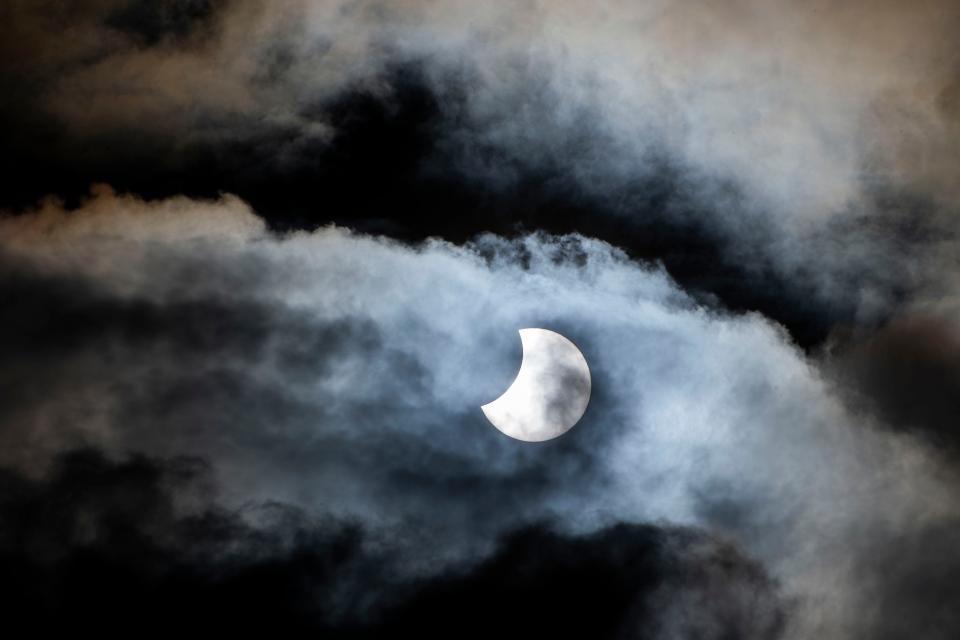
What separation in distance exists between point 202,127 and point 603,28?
5.45 m

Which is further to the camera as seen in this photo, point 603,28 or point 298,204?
point 603,28

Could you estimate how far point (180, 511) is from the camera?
780 cm

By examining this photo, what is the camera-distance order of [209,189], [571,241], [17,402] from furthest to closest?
[571,241], [209,189], [17,402]

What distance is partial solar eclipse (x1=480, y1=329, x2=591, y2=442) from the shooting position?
28.7 feet

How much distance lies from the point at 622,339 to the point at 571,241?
1592 millimetres

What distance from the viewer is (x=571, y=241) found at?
8.64 m

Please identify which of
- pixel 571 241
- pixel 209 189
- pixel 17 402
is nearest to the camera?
pixel 17 402

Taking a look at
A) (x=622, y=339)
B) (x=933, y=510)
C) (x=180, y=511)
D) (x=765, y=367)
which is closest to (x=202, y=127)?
(x=180, y=511)

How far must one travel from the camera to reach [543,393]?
8867 millimetres

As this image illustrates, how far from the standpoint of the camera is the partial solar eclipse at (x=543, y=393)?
28.7ft

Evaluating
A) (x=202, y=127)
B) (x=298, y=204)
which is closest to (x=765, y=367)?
(x=298, y=204)

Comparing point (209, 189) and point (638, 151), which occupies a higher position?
point (638, 151)

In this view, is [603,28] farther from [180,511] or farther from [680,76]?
[180,511]

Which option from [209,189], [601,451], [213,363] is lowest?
[213,363]
